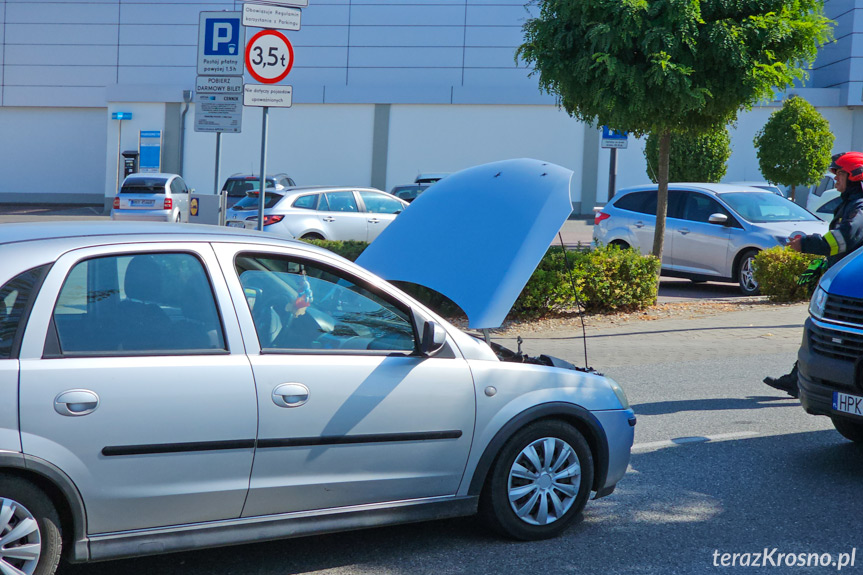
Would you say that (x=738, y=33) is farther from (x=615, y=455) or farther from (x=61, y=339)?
(x=61, y=339)

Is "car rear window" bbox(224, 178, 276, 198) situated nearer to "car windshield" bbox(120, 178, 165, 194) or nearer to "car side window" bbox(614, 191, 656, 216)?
"car windshield" bbox(120, 178, 165, 194)

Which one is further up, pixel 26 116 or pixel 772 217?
pixel 26 116

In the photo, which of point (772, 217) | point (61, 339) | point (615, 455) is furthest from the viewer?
point (772, 217)

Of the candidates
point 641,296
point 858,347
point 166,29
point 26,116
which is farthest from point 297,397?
point 26,116

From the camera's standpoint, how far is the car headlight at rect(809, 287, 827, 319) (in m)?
5.86

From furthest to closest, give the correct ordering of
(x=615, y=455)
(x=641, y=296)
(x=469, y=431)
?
(x=641, y=296) < (x=615, y=455) < (x=469, y=431)

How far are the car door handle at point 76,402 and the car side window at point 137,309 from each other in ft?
0.54

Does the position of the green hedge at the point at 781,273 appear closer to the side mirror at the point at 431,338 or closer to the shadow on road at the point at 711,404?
the shadow on road at the point at 711,404

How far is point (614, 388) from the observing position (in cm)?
495

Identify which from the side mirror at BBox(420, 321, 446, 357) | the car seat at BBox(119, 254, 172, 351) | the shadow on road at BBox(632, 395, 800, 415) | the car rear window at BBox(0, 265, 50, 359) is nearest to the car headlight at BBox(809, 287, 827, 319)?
the shadow on road at BBox(632, 395, 800, 415)

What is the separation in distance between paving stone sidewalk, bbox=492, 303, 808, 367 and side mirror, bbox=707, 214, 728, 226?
2.50 metres

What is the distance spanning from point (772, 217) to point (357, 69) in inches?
1042

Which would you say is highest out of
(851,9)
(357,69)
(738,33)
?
(851,9)

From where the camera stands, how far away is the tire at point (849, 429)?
21.1 ft
